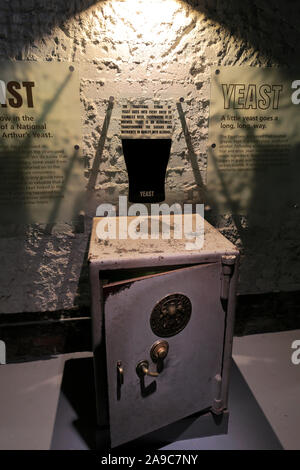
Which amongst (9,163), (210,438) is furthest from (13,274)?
(210,438)

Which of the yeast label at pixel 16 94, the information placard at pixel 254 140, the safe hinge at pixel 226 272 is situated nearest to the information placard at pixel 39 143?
the yeast label at pixel 16 94

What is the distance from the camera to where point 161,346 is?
4.28ft

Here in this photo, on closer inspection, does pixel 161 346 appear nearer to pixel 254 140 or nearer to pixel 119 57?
pixel 254 140

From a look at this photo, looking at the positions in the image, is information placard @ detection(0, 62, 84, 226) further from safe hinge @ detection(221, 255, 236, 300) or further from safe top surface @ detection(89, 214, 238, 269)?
safe hinge @ detection(221, 255, 236, 300)

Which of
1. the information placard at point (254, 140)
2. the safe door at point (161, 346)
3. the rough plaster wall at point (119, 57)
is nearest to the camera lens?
the safe door at point (161, 346)

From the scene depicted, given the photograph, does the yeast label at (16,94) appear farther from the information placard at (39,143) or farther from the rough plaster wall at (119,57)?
the rough plaster wall at (119,57)

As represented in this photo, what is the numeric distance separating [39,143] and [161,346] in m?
1.12

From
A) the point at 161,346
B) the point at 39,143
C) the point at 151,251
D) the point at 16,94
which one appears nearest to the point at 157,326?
the point at 161,346

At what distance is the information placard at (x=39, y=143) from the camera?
5.13 feet

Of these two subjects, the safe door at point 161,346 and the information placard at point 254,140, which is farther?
the information placard at point 254,140

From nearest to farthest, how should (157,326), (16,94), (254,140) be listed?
(157,326), (16,94), (254,140)

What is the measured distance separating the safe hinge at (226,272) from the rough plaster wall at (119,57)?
0.63 metres

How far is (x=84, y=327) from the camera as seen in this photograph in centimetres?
197

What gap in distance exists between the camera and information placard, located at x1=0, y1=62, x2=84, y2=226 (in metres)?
1.56
